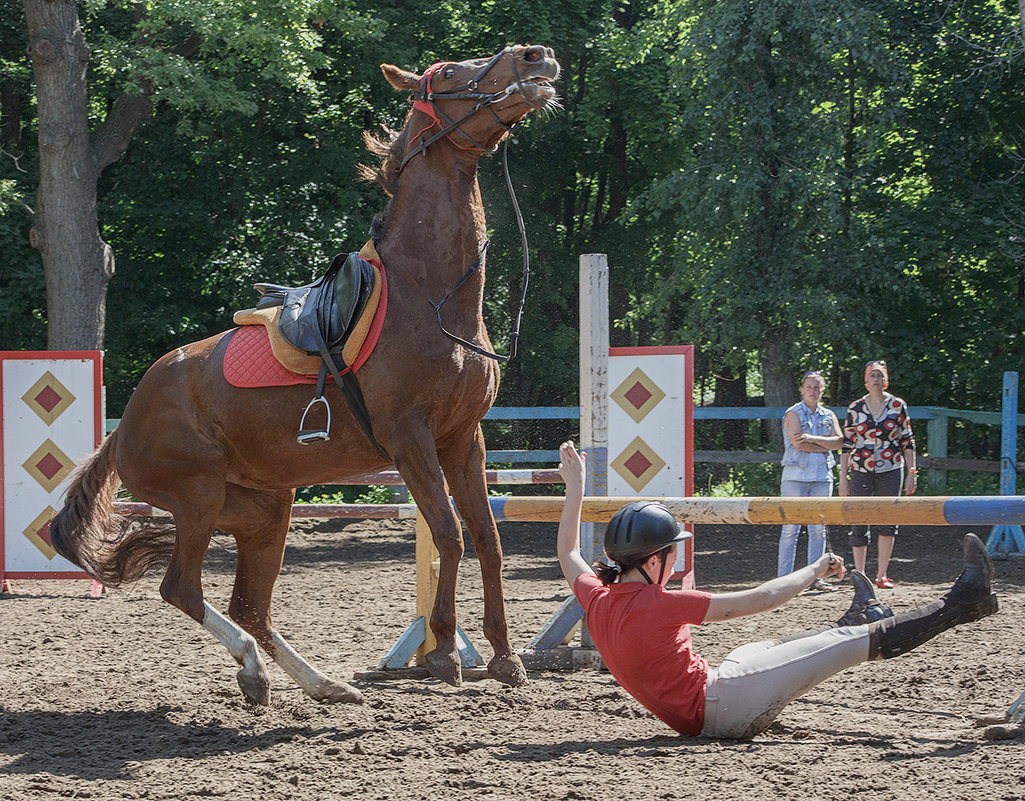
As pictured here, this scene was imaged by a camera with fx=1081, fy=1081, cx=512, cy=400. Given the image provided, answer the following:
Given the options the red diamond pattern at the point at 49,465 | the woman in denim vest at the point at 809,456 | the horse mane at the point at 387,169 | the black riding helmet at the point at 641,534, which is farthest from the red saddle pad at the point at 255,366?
the woman in denim vest at the point at 809,456

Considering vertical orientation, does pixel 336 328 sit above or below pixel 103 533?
above

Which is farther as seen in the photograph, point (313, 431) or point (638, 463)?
point (638, 463)

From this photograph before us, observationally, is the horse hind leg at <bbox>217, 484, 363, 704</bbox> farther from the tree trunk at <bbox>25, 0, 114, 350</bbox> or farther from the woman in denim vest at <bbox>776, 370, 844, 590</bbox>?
the tree trunk at <bbox>25, 0, 114, 350</bbox>

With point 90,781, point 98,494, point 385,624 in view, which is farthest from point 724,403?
point 90,781

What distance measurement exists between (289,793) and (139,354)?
15.4 metres

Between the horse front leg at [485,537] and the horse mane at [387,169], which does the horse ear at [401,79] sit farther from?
the horse front leg at [485,537]

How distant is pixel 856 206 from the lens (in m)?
17.2

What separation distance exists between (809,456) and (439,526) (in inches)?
214

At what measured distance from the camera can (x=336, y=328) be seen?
17.2 feet

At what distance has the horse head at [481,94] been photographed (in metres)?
5.01

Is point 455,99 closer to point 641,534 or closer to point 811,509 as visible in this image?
point 641,534

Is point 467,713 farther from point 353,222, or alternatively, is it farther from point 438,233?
point 353,222

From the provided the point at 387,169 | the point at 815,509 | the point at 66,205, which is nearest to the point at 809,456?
the point at 815,509

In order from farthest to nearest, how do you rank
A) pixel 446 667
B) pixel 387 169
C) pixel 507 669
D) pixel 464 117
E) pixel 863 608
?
pixel 387 169, pixel 507 669, pixel 464 117, pixel 446 667, pixel 863 608
